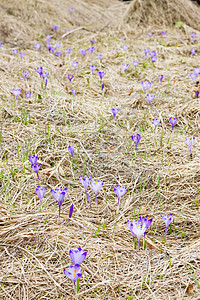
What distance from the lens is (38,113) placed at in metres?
3.32

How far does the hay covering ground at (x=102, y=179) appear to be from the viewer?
1.58 m

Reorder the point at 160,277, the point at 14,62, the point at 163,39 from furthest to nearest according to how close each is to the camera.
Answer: the point at 163,39 < the point at 14,62 < the point at 160,277

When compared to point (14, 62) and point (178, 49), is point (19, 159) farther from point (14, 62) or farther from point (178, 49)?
point (178, 49)

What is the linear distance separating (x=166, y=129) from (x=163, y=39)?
386cm

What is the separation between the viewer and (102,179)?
2404mm

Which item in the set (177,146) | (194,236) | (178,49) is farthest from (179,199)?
(178,49)

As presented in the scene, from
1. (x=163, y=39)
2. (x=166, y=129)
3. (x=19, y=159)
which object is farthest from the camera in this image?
(x=163, y=39)

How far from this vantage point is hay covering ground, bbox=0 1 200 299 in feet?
5.18

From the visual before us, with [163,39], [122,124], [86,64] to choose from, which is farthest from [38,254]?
[163,39]

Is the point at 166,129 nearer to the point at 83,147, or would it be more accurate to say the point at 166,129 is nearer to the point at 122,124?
the point at 122,124

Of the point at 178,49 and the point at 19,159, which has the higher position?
the point at 178,49

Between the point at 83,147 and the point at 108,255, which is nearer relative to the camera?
the point at 108,255

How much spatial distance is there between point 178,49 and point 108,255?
194 inches

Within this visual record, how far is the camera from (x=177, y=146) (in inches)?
106
